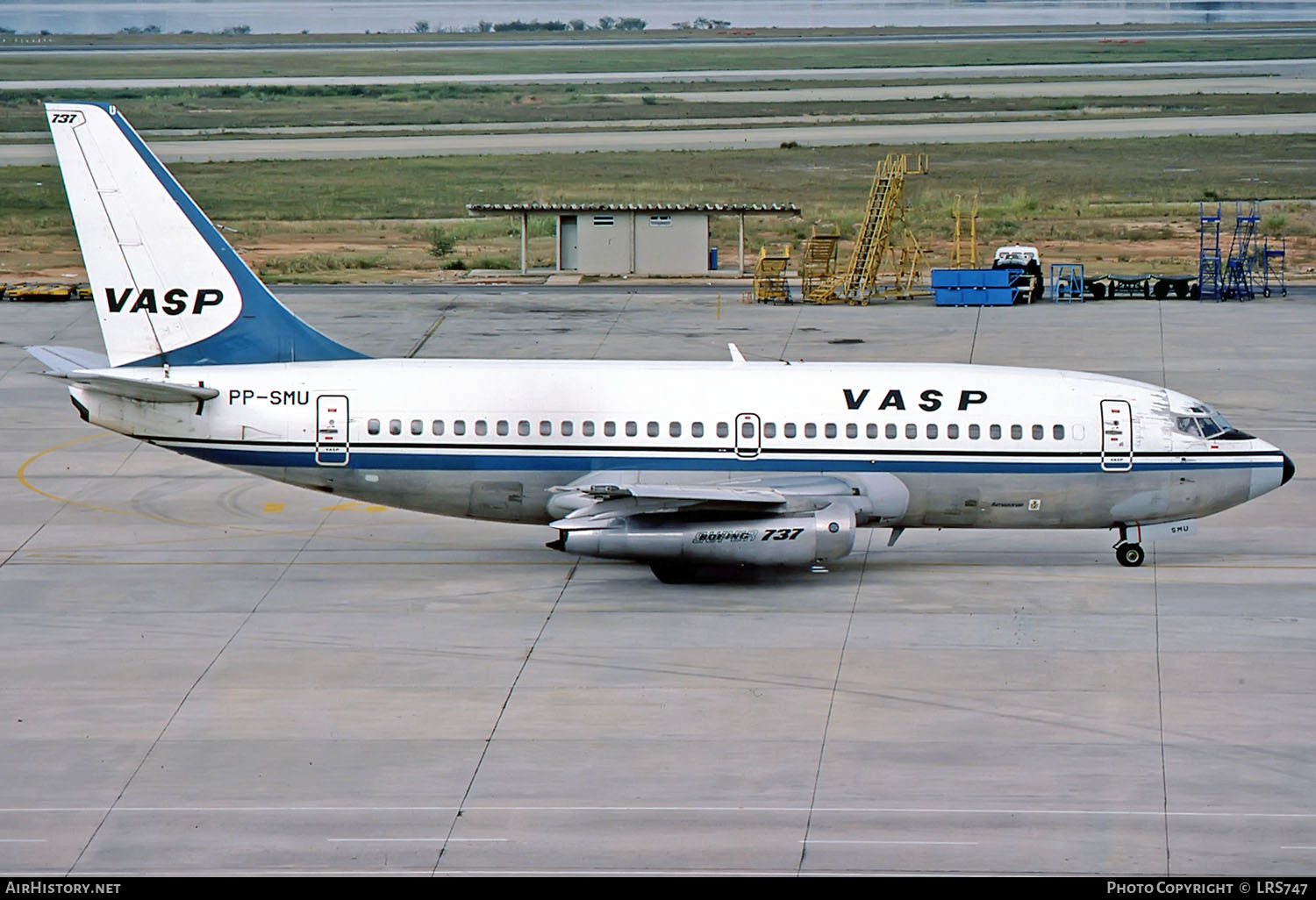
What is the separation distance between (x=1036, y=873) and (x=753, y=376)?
1498 cm

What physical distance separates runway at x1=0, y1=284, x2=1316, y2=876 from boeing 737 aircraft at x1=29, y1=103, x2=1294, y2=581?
1.57 m

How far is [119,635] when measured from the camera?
97.0 feet

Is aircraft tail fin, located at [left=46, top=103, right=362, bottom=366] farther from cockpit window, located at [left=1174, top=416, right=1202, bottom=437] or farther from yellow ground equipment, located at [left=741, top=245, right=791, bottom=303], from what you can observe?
yellow ground equipment, located at [left=741, top=245, right=791, bottom=303]

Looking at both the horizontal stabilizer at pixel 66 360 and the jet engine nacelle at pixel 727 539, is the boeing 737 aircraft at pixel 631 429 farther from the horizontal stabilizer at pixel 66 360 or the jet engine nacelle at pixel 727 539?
the horizontal stabilizer at pixel 66 360

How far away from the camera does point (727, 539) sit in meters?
31.8

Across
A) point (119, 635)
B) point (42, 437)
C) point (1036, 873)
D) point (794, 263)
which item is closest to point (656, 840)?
point (1036, 873)

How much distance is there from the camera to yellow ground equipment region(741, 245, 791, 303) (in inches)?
2618

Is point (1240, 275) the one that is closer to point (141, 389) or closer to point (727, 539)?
point (727, 539)

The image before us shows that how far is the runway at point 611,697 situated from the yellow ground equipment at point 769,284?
27.3 m

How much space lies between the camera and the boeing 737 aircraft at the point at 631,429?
33.0 metres

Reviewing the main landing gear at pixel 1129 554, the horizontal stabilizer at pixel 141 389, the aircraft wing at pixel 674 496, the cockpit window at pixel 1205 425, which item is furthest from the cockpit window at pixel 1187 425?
the horizontal stabilizer at pixel 141 389

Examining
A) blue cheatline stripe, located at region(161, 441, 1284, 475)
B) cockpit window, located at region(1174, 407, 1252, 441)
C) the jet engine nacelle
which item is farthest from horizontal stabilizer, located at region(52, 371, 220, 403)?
cockpit window, located at region(1174, 407, 1252, 441)

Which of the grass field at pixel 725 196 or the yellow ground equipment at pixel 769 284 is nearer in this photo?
the yellow ground equipment at pixel 769 284

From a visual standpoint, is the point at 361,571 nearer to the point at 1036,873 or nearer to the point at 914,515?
the point at 914,515
